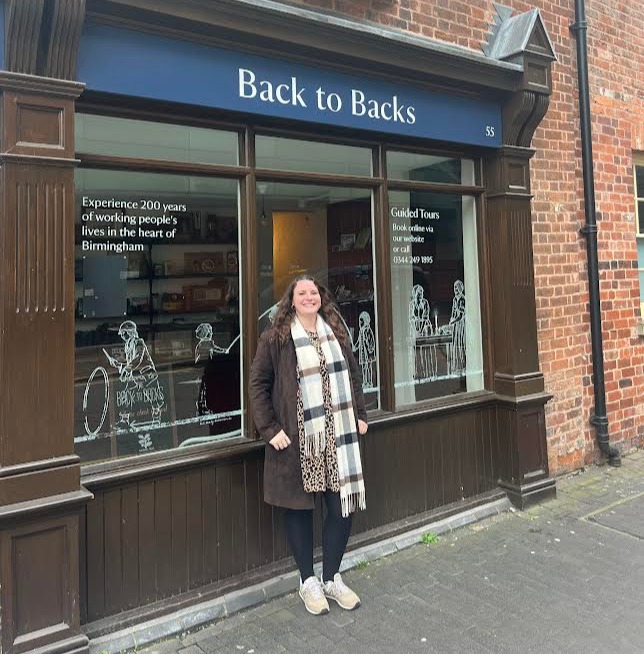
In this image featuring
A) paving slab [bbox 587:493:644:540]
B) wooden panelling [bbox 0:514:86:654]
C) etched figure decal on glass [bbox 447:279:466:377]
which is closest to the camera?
wooden panelling [bbox 0:514:86:654]

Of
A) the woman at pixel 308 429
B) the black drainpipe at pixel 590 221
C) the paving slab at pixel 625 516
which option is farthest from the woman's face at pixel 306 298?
the black drainpipe at pixel 590 221

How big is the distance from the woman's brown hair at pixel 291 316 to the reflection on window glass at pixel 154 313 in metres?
0.51

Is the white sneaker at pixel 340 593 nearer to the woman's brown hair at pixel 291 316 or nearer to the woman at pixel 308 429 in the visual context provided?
the woman at pixel 308 429

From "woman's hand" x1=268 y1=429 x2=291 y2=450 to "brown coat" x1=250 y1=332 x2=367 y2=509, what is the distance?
23 mm

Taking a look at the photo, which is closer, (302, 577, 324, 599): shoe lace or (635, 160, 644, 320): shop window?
(302, 577, 324, 599): shoe lace

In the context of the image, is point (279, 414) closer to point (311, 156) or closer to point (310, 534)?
point (310, 534)

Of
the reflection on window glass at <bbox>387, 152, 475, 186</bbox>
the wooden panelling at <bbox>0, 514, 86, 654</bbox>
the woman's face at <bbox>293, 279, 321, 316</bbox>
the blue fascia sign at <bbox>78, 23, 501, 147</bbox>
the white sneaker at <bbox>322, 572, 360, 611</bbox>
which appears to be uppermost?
the blue fascia sign at <bbox>78, 23, 501, 147</bbox>

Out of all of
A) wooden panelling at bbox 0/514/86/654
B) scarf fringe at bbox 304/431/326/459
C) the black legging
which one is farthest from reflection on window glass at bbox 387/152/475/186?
wooden panelling at bbox 0/514/86/654

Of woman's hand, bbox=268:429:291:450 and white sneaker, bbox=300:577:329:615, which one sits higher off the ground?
woman's hand, bbox=268:429:291:450

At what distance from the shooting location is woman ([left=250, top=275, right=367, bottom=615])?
3223mm

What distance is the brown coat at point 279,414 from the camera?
3.23 m

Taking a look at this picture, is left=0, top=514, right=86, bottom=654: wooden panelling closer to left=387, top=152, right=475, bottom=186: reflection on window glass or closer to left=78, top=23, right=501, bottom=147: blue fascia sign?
left=78, top=23, right=501, bottom=147: blue fascia sign

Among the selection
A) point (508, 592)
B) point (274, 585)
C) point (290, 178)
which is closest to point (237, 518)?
point (274, 585)

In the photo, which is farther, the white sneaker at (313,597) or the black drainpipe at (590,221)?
the black drainpipe at (590,221)
